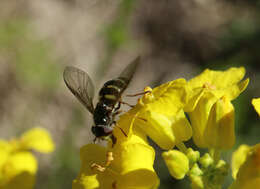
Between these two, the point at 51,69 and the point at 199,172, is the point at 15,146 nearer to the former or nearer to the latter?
the point at 199,172

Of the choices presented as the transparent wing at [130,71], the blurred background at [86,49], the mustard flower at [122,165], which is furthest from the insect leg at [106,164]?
the blurred background at [86,49]

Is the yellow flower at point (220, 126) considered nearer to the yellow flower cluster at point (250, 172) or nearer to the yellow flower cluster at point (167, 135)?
the yellow flower cluster at point (167, 135)

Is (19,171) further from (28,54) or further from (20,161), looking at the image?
(28,54)

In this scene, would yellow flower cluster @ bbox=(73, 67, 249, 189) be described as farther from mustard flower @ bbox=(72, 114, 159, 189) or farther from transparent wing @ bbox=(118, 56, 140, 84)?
transparent wing @ bbox=(118, 56, 140, 84)

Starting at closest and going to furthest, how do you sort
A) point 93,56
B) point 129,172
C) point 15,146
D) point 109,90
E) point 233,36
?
1. point 129,172
2. point 109,90
3. point 15,146
4. point 233,36
5. point 93,56

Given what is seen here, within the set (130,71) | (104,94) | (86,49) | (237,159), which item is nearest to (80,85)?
(104,94)

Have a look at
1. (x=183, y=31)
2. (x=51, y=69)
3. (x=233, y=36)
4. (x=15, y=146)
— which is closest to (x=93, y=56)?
(x=51, y=69)

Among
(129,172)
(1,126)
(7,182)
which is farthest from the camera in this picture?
(1,126)
